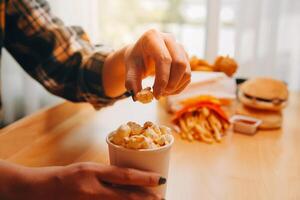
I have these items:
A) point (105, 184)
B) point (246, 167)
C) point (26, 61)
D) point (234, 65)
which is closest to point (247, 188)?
point (246, 167)

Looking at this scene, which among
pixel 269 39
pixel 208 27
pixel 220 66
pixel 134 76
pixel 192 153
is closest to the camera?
pixel 134 76

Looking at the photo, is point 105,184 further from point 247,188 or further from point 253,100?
point 253,100

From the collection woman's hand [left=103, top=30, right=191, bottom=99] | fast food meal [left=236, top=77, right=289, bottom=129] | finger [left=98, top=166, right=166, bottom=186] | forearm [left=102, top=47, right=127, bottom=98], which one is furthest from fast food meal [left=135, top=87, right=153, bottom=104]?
fast food meal [left=236, top=77, right=289, bottom=129]

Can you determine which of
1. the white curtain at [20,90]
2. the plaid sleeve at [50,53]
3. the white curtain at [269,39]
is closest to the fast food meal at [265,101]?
the plaid sleeve at [50,53]

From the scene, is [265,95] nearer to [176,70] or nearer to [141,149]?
[176,70]

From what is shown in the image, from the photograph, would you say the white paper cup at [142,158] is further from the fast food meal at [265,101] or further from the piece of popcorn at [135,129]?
the fast food meal at [265,101]

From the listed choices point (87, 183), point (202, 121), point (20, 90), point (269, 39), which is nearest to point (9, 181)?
point (87, 183)
